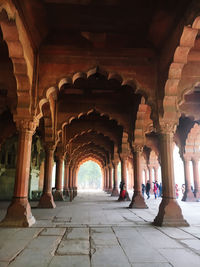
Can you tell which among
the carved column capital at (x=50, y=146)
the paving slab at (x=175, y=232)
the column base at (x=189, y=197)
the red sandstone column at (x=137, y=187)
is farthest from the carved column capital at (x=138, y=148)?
the paving slab at (x=175, y=232)

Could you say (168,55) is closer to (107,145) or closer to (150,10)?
(150,10)

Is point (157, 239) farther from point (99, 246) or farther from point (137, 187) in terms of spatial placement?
point (137, 187)

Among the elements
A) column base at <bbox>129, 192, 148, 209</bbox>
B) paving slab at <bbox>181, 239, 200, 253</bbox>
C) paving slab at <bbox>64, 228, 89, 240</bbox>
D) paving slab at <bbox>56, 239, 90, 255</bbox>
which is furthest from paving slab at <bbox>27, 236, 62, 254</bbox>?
column base at <bbox>129, 192, 148, 209</bbox>

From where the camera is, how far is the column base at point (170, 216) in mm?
6410

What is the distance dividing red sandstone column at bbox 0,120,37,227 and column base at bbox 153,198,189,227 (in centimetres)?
370

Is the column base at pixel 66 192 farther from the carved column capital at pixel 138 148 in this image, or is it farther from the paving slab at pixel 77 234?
the paving slab at pixel 77 234

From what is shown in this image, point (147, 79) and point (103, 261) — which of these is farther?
point (147, 79)

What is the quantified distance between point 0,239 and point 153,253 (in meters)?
3.12

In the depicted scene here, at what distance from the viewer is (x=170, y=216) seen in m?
6.54

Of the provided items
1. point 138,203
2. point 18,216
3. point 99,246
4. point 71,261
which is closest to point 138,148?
point 138,203

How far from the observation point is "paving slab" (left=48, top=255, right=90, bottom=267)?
334cm

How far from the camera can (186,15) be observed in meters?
5.47

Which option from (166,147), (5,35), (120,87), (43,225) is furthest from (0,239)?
(120,87)

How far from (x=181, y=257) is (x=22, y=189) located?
4.69m
